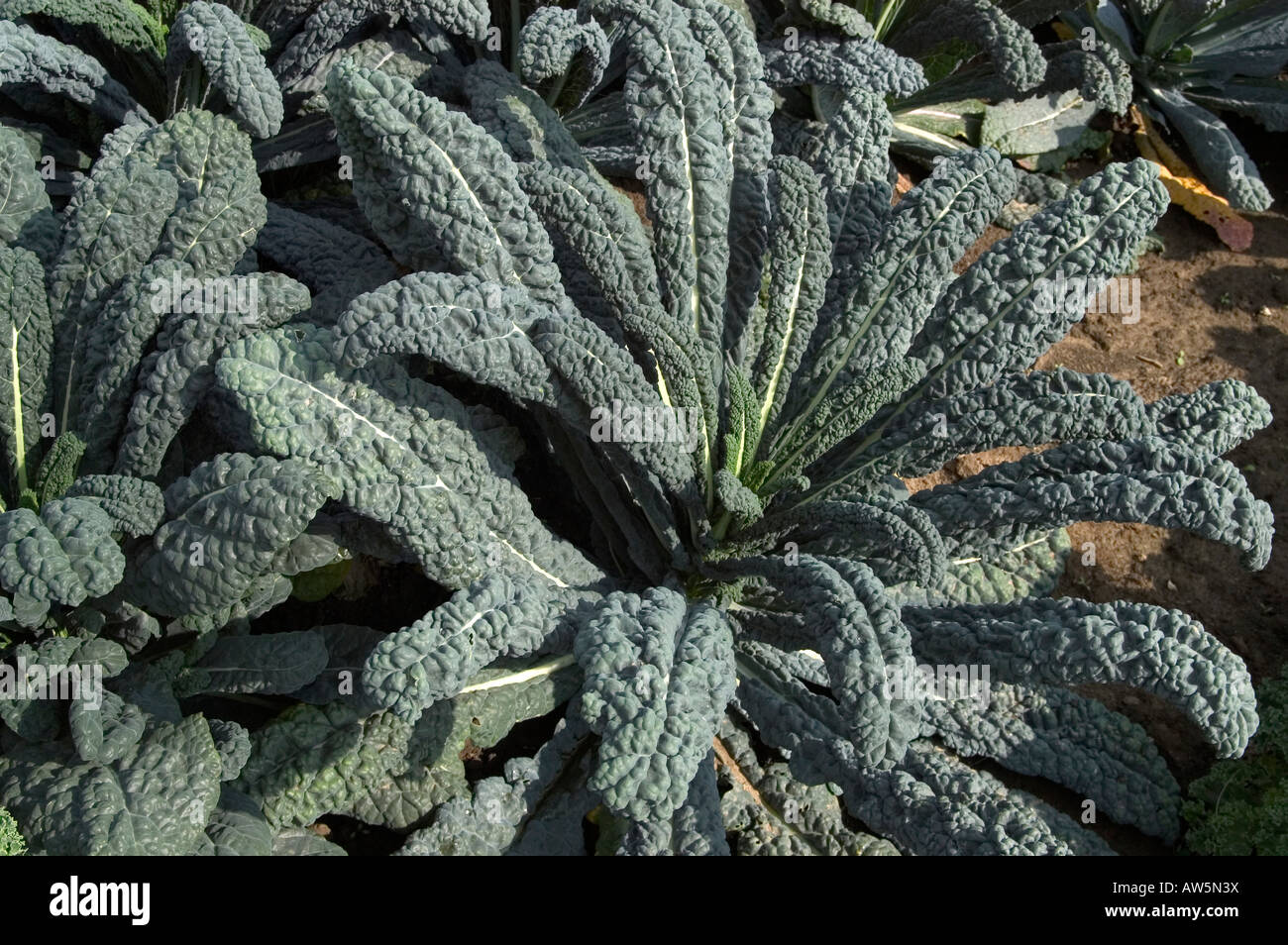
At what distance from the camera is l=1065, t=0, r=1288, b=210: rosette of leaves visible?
4.73 metres

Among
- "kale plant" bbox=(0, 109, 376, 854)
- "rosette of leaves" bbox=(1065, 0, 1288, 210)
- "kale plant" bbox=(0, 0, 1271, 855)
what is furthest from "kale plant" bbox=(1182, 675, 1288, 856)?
"rosette of leaves" bbox=(1065, 0, 1288, 210)

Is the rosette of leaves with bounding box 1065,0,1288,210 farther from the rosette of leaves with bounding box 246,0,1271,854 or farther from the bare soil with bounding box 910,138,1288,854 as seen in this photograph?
the rosette of leaves with bounding box 246,0,1271,854

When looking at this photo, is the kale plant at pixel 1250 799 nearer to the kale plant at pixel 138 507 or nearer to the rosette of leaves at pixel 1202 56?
the kale plant at pixel 138 507

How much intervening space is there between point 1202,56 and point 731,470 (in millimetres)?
3392

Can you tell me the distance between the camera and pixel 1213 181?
4516mm

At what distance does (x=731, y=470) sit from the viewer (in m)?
2.91

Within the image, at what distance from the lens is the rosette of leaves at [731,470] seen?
7.57ft

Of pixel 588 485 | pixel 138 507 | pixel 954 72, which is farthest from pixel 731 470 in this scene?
pixel 954 72

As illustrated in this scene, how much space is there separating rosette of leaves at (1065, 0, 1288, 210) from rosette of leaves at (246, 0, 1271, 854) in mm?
2311

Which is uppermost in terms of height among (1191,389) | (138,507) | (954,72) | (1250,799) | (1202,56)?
(1202,56)

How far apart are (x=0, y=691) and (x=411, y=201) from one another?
135 cm

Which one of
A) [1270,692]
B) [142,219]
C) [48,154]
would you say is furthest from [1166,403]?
[48,154]

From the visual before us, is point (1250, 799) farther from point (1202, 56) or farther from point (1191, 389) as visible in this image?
point (1202, 56)

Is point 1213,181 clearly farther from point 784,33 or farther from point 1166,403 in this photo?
point 1166,403
